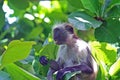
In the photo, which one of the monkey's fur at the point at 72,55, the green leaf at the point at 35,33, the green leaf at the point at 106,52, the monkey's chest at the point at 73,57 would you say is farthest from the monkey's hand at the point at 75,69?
the green leaf at the point at 35,33

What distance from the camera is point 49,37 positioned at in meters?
3.53

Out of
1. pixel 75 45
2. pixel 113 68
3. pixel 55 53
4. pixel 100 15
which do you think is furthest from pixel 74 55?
pixel 113 68

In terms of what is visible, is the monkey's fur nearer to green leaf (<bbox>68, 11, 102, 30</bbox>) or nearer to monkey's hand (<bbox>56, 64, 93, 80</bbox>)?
monkey's hand (<bbox>56, 64, 93, 80</bbox>)

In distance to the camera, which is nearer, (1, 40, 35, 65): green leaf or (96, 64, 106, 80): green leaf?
(1, 40, 35, 65): green leaf

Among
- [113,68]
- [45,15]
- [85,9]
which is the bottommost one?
[45,15]

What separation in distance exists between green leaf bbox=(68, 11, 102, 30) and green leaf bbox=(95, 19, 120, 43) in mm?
193

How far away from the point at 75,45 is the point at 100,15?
0.60 metres

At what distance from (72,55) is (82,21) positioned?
0.70m

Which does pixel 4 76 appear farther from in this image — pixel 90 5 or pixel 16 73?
pixel 90 5

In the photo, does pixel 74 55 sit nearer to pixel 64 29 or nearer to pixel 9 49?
pixel 64 29

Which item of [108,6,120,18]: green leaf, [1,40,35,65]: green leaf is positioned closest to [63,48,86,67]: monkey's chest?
[108,6,120,18]: green leaf

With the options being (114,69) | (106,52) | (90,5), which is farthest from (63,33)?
(114,69)

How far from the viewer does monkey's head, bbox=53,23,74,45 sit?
3.65m

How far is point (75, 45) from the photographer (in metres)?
3.60
